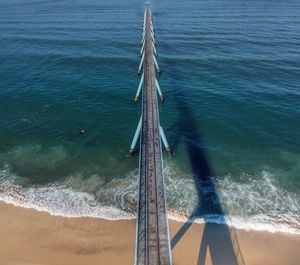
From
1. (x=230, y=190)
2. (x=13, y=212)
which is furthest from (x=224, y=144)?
(x=13, y=212)

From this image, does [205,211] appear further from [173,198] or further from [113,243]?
[113,243]

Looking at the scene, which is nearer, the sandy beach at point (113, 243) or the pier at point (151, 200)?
the pier at point (151, 200)

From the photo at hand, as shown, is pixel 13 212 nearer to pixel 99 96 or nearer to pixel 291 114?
pixel 99 96

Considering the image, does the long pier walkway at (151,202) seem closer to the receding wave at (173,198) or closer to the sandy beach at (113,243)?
the sandy beach at (113,243)

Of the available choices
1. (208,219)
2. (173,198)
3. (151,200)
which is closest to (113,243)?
(151,200)

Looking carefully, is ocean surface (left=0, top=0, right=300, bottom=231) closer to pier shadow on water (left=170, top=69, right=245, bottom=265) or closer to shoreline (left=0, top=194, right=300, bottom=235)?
shoreline (left=0, top=194, right=300, bottom=235)

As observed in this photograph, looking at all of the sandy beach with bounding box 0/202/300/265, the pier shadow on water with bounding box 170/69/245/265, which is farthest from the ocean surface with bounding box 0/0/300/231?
the sandy beach with bounding box 0/202/300/265

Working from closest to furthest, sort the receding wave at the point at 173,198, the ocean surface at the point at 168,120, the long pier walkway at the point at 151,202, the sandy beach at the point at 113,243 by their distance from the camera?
the long pier walkway at the point at 151,202, the sandy beach at the point at 113,243, the receding wave at the point at 173,198, the ocean surface at the point at 168,120

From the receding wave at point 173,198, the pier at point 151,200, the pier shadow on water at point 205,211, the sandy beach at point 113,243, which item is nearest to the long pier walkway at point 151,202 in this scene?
the pier at point 151,200
